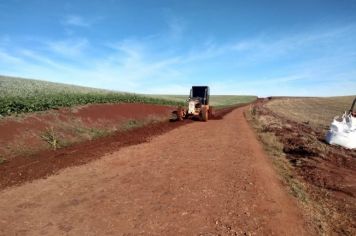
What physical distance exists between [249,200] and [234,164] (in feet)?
12.8

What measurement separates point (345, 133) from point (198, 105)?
13.1 meters

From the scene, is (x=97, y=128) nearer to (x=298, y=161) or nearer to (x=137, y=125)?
(x=137, y=125)

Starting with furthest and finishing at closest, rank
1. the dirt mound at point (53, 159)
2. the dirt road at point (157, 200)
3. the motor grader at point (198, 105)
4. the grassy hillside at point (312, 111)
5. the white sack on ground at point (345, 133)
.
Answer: the grassy hillside at point (312, 111)
the motor grader at point (198, 105)
the white sack on ground at point (345, 133)
the dirt mound at point (53, 159)
the dirt road at point (157, 200)

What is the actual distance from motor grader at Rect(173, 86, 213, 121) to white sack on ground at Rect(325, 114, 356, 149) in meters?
11.5

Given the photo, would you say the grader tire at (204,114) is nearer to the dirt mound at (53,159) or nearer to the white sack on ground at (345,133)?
the dirt mound at (53,159)

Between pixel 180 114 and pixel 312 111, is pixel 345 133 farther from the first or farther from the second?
pixel 312 111

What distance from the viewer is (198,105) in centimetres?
2950

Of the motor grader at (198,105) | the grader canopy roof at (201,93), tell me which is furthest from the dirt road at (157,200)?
the grader canopy roof at (201,93)

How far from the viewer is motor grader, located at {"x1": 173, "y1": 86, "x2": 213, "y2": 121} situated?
95.0 ft

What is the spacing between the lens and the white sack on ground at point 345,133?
1839 cm

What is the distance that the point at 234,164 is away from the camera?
1290 centimetres

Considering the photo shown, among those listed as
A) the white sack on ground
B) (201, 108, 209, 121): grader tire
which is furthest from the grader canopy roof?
the white sack on ground

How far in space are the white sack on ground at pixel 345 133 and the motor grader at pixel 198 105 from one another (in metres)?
11.5

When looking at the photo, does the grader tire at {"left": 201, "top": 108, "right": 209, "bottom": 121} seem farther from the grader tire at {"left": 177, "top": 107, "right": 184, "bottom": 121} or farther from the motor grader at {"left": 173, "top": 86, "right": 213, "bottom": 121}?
the grader tire at {"left": 177, "top": 107, "right": 184, "bottom": 121}
